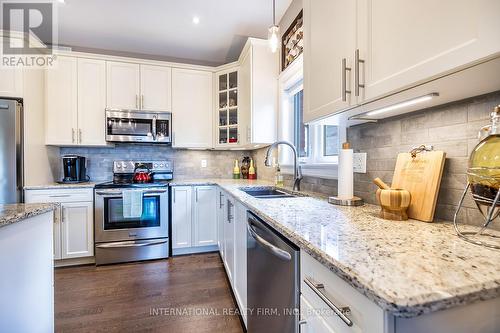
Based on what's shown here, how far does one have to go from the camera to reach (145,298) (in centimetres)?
194

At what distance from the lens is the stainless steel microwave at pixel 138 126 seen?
2844mm

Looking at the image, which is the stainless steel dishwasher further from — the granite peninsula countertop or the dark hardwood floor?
the dark hardwood floor

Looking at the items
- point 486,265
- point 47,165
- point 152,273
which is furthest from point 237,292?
point 47,165

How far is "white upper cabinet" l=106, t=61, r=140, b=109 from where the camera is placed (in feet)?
9.41

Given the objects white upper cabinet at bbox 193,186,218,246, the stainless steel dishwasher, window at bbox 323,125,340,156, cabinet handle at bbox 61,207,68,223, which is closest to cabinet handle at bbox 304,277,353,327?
the stainless steel dishwasher

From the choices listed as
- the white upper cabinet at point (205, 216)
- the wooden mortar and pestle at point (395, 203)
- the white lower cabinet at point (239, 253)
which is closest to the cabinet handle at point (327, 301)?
the wooden mortar and pestle at point (395, 203)

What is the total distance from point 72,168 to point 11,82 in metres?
0.98

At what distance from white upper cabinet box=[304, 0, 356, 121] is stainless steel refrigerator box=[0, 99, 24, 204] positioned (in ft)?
8.64

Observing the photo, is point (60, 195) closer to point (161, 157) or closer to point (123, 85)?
point (161, 157)

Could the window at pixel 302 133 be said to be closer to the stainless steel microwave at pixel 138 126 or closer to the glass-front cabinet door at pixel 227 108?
the glass-front cabinet door at pixel 227 108

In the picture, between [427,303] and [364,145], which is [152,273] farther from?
[427,303]

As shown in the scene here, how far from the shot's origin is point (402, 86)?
755mm

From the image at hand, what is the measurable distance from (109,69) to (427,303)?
3425 millimetres

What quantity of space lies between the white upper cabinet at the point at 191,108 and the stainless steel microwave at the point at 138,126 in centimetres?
11
